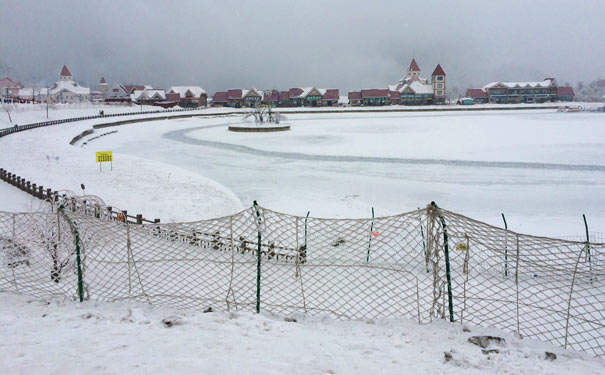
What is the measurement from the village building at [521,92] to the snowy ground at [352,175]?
90222mm

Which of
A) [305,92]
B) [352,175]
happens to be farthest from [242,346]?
[305,92]

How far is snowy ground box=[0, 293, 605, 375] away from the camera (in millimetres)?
4223

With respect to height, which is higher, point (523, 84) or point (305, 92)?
point (523, 84)

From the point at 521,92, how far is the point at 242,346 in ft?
446

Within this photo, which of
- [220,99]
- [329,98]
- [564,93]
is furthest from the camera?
[564,93]

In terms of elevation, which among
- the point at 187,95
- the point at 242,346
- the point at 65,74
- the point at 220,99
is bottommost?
the point at 242,346

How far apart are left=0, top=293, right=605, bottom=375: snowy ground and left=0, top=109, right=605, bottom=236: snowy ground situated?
9.22m

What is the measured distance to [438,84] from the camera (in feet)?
401

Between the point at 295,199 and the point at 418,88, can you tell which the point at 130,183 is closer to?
the point at 295,199

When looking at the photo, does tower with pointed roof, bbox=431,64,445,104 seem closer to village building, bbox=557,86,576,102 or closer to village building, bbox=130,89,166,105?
village building, bbox=557,86,576,102

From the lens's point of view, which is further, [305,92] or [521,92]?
[521,92]

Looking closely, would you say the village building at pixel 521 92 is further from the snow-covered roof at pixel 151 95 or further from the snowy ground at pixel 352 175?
the snowy ground at pixel 352 175

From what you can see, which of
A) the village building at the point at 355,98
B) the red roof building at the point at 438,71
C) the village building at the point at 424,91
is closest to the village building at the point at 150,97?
the village building at the point at 355,98

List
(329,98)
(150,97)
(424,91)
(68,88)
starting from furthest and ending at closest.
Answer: (329,98) < (424,91) < (150,97) < (68,88)
